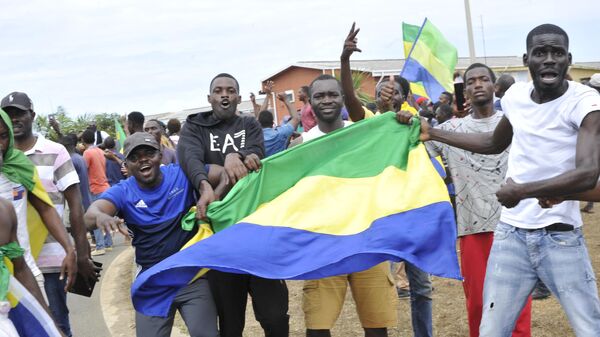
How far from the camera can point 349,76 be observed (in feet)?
18.3

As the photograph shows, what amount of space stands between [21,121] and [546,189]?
3705 mm

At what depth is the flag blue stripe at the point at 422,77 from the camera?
31.2 ft

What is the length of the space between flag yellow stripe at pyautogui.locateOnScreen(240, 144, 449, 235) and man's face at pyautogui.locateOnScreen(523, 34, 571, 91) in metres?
1.20

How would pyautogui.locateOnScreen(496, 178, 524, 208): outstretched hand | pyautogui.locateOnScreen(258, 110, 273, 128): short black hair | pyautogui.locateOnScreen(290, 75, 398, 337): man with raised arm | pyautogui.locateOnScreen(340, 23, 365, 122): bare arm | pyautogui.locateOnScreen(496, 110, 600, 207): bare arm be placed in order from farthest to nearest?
pyautogui.locateOnScreen(258, 110, 273, 128): short black hair → pyautogui.locateOnScreen(340, 23, 365, 122): bare arm → pyautogui.locateOnScreen(290, 75, 398, 337): man with raised arm → pyautogui.locateOnScreen(496, 178, 524, 208): outstretched hand → pyautogui.locateOnScreen(496, 110, 600, 207): bare arm

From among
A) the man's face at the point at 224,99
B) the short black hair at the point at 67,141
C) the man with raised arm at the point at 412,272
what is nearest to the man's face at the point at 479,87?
the man with raised arm at the point at 412,272

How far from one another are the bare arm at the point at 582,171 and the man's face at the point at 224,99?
8.03 ft

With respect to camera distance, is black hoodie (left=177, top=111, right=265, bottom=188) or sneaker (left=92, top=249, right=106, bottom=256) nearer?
black hoodie (left=177, top=111, right=265, bottom=188)

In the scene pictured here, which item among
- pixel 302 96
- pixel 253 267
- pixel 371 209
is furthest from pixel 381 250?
pixel 302 96

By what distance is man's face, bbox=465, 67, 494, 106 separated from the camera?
5.39 meters

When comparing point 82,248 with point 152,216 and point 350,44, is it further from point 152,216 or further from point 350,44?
point 350,44

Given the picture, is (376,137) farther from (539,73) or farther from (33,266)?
(33,266)

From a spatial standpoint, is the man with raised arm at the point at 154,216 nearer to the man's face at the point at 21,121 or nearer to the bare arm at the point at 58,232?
the bare arm at the point at 58,232

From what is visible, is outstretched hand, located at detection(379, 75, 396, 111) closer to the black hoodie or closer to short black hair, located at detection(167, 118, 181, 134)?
the black hoodie

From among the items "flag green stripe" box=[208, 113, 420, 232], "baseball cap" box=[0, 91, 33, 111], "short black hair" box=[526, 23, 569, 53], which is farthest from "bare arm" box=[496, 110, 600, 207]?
"baseball cap" box=[0, 91, 33, 111]
